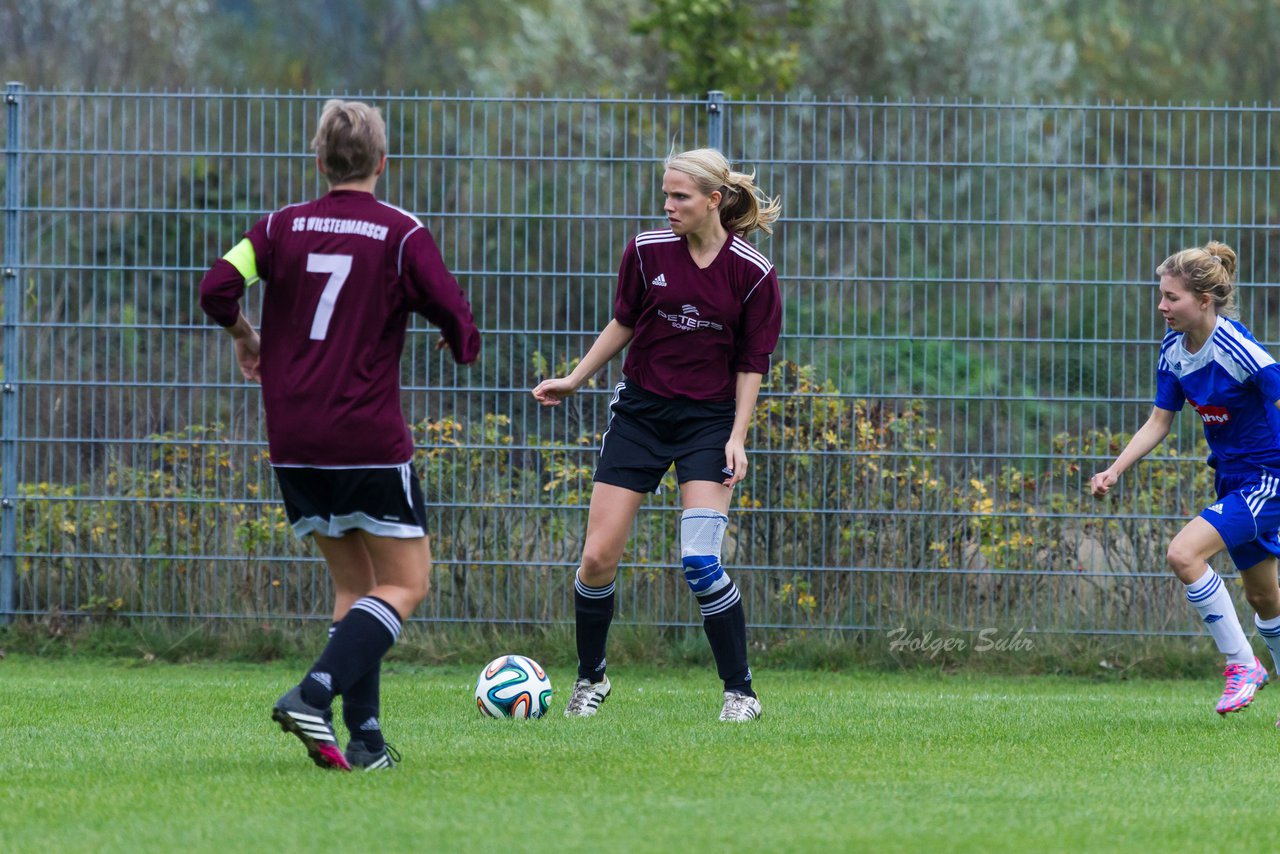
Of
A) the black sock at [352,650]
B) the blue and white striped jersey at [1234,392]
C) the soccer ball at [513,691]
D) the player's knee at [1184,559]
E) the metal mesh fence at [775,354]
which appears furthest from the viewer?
the metal mesh fence at [775,354]

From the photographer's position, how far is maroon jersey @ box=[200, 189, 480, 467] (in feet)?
14.1

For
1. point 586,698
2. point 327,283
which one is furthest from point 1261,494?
point 327,283

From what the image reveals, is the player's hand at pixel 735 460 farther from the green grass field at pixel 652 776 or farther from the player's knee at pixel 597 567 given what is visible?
the green grass field at pixel 652 776

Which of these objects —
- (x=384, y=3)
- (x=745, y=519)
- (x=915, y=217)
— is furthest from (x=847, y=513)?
(x=384, y=3)

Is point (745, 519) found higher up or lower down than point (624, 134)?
lower down

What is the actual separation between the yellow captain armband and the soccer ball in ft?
7.19

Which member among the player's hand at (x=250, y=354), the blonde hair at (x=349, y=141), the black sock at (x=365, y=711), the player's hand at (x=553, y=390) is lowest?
the black sock at (x=365, y=711)

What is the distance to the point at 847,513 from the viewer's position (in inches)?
311

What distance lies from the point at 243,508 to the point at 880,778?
14.5ft

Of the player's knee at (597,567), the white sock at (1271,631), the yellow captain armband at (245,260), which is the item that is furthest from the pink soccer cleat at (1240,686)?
the yellow captain armband at (245,260)

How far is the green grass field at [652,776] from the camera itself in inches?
147

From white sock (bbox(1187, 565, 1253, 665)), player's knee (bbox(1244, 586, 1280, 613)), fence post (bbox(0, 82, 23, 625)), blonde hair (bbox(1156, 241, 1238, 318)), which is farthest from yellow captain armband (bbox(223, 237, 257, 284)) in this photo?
fence post (bbox(0, 82, 23, 625))

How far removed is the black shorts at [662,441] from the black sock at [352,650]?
66.9 inches

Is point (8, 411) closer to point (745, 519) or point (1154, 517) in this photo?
Result: point (745, 519)
